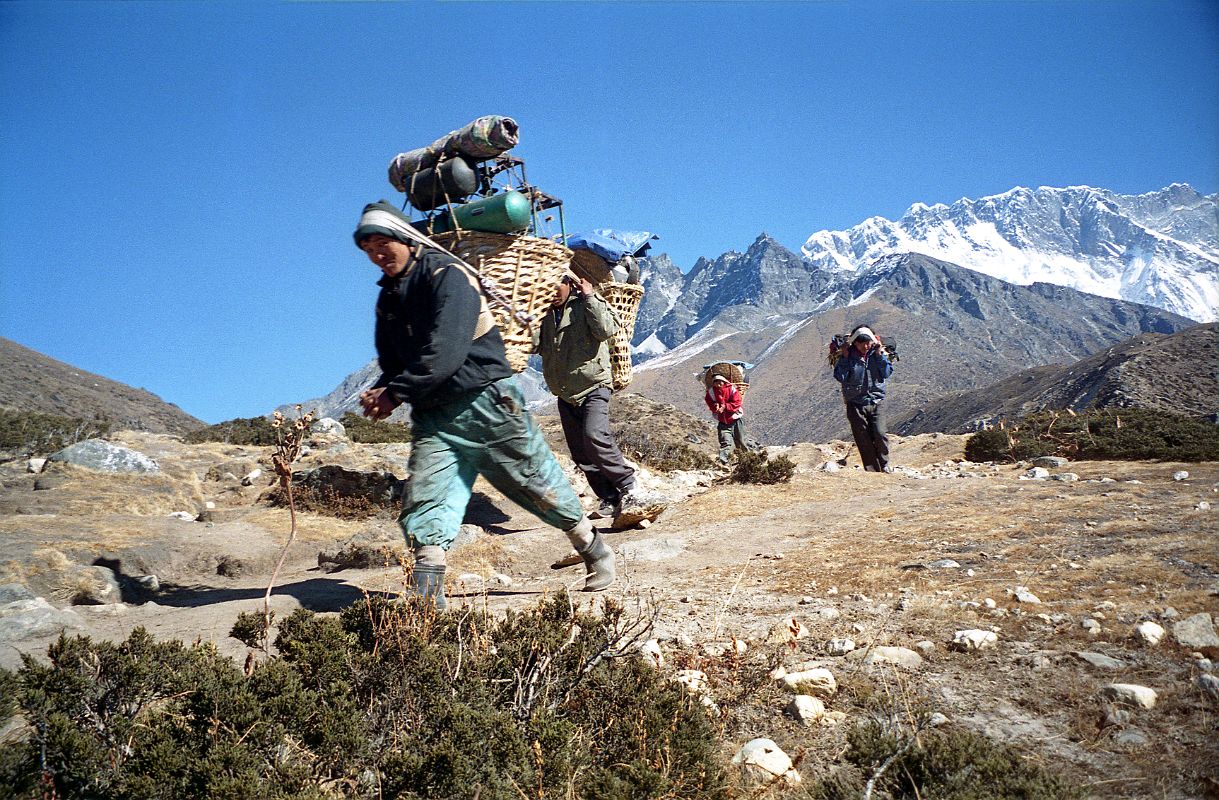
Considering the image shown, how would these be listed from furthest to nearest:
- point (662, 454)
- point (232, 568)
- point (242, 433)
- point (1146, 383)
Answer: point (1146, 383) → point (242, 433) → point (662, 454) → point (232, 568)

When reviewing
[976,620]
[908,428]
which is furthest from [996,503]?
[908,428]

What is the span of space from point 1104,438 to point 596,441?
7.30m

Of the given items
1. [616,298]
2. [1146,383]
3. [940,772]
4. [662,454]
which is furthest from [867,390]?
[1146,383]

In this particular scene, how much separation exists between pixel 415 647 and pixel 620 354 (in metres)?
4.83

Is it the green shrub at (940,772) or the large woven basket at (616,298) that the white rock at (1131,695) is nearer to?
the green shrub at (940,772)

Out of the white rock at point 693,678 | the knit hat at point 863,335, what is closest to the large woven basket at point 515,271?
the white rock at point 693,678

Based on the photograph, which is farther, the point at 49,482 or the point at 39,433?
the point at 39,433

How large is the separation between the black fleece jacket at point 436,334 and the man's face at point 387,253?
44 mm

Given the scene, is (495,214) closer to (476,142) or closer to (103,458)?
(476,142)

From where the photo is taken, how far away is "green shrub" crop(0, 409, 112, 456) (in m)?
11.9

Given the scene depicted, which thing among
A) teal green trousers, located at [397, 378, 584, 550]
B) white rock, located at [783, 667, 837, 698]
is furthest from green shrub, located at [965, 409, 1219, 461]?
teal green trousers, located at [397, 378, 584, 550]

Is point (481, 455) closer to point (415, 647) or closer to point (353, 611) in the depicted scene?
Answer: point (353, 611)

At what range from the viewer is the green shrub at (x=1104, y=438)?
8.50m

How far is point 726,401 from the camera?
417 inches
